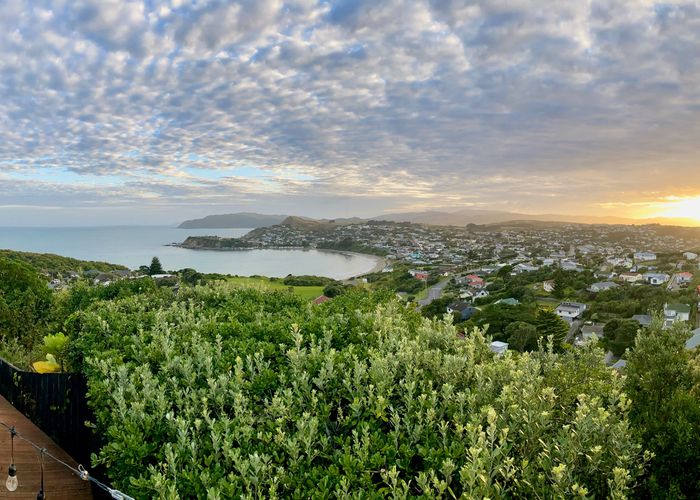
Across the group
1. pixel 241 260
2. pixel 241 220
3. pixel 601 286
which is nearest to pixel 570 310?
pixel 601 286

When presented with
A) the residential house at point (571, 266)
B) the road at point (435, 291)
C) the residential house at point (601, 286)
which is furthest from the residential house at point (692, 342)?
the residential house at point (571, 266)

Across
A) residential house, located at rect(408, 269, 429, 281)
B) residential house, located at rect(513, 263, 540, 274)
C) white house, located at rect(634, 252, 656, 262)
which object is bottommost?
residential house, located at rect(408, 269, 429, 281)

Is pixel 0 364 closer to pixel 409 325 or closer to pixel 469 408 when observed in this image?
pixel 409 325

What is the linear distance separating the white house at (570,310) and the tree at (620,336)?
833cm

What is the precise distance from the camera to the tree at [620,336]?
27828 millimetres

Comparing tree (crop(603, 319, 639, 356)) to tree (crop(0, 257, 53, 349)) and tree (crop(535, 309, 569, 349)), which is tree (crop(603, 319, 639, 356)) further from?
tree (crop(0, 257, 53, 349))

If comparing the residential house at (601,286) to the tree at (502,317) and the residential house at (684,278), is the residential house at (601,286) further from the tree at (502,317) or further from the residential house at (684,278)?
the tree at (502,317)

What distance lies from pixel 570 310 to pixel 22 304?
143 feet

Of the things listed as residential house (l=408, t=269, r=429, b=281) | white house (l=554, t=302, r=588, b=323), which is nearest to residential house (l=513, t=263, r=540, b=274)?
residential house (l=408, t=269, r=429, b=281)

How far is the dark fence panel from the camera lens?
6.12 m

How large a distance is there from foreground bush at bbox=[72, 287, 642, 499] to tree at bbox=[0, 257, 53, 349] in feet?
28.4

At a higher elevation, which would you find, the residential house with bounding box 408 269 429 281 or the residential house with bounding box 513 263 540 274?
the residential house with bounding box 513 263 540 274

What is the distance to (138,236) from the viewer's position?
149375 millimetres

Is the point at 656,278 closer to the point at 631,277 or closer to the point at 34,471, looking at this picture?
the point at 631,277
